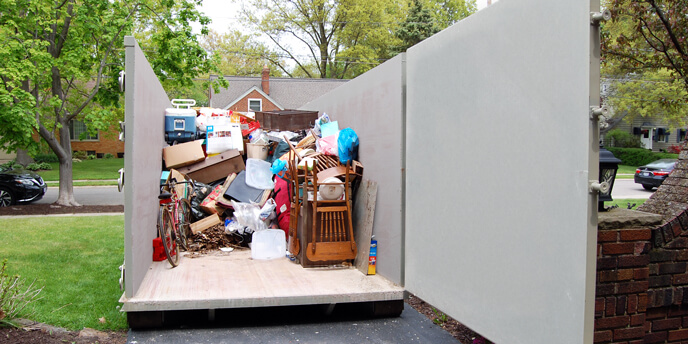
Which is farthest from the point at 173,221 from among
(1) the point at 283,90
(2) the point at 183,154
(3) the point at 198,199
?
(1) the point at 283,90

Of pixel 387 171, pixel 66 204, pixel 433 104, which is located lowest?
pixel 66 204

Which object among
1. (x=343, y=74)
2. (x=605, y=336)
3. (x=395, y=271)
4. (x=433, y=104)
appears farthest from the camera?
(x=343, y=74)

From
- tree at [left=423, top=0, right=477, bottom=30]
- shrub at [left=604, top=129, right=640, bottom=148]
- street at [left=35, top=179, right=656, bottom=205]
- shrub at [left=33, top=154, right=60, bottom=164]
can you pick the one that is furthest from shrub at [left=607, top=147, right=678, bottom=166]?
shrub at [left=33, top=154, right=60, bottom=164]

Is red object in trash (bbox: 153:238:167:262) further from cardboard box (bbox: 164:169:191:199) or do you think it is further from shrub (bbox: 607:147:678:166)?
shrub (bbox: 607:147:678:166)

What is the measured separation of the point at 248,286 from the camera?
200 inches

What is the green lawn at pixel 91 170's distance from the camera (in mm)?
22181

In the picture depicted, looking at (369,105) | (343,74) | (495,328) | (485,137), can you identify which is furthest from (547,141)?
(343,74)

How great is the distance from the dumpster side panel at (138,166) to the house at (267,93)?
2846 centimetres

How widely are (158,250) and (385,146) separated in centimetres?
290

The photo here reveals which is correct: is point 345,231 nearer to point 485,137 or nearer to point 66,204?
point 485,137

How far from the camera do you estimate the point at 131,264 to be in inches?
173

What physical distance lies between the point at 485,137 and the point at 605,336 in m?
1.45

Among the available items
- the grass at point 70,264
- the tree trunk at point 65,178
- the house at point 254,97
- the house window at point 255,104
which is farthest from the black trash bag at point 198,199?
the house window at point 255,104

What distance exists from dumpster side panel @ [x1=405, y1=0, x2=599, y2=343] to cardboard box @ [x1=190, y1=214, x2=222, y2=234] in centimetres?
382
